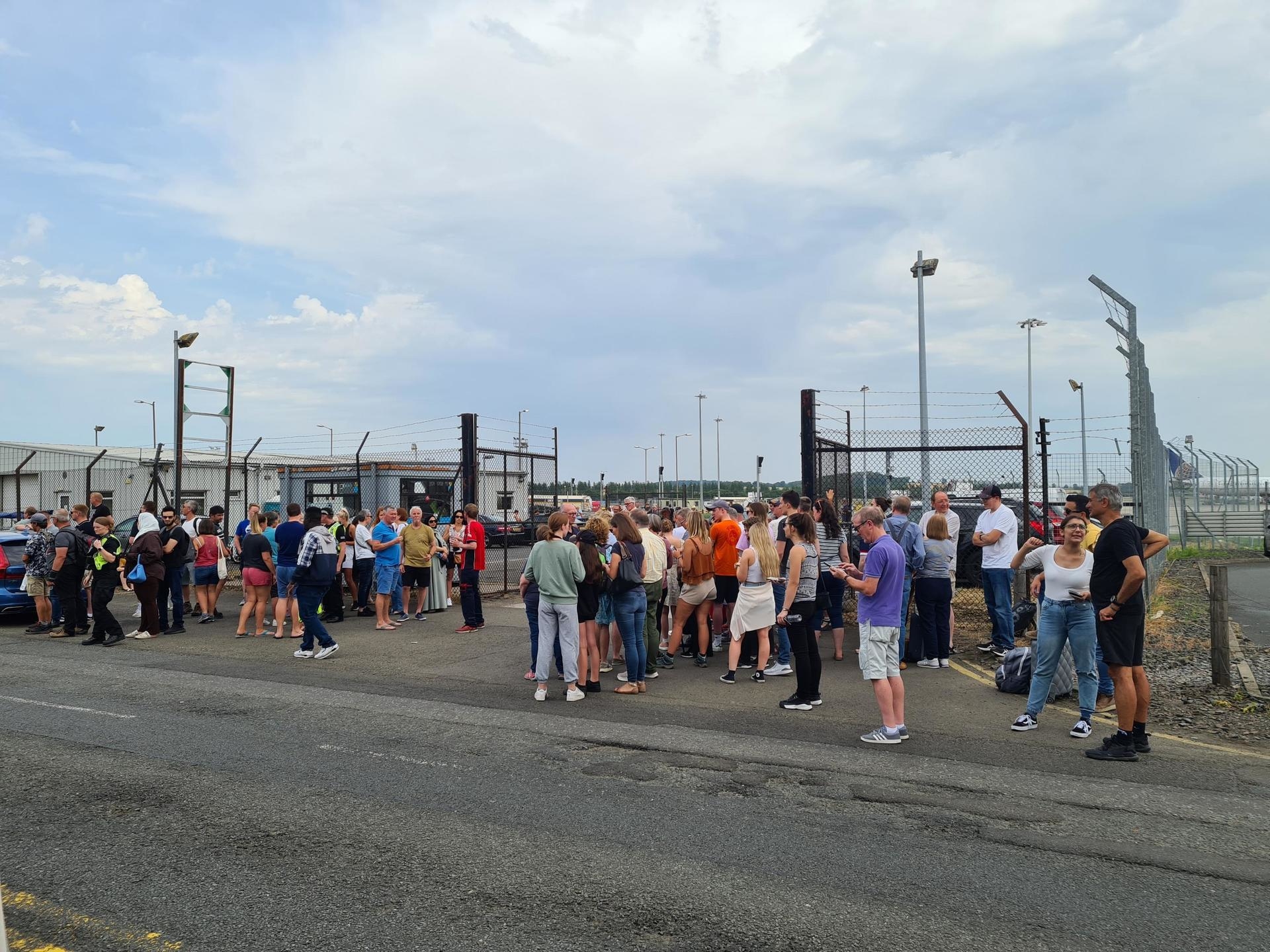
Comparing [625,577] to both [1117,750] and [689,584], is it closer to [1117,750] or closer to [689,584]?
[689,584]

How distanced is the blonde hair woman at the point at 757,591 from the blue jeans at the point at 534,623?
5.80 ft

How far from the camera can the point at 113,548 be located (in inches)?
472

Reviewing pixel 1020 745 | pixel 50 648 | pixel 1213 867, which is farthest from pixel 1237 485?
pixel 50 648

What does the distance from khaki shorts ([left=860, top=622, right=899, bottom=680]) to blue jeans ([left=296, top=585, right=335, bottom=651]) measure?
6815 mm

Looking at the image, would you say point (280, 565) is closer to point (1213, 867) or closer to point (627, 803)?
point (627, 803)

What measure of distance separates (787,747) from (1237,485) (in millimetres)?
29308

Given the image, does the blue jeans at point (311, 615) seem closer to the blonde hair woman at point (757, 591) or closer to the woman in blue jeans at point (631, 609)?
the woman in blue jeans at point (631, 609)

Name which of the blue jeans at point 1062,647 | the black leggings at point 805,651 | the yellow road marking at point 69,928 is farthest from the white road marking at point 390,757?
the blue jeans at point 1062,647

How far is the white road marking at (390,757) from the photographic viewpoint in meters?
6.10

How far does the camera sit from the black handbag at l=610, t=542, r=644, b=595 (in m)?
8.55

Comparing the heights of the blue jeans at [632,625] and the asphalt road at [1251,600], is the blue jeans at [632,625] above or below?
above

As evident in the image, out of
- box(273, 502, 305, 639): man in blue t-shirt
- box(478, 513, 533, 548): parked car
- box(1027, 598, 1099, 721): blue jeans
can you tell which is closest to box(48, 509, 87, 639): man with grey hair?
box(273, 502, 305, 639): man in blue t-shirt

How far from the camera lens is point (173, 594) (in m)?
13.0

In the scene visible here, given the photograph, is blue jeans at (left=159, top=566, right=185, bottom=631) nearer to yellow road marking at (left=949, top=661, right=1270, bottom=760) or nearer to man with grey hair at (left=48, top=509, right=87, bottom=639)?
man with grey hair at (left=48, top=509, right=87, bottom=639)
